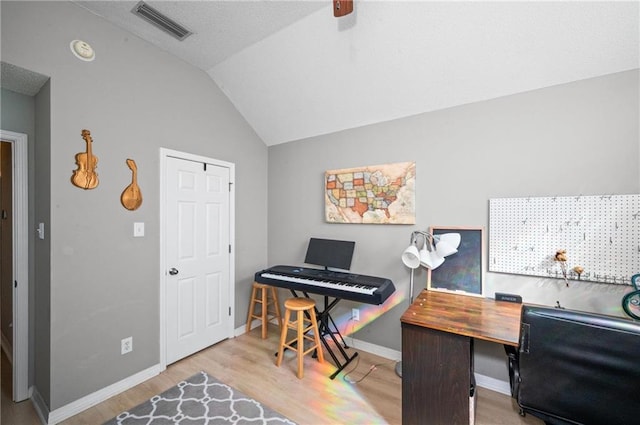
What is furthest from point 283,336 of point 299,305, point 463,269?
point 463,269

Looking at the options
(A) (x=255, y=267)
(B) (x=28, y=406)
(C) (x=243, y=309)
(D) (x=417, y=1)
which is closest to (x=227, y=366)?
(C) (x=243, y=309)

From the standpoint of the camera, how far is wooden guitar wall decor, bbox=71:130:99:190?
193cm

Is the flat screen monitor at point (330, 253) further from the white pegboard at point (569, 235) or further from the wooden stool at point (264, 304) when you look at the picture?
the white pegboard at point (569, 235)

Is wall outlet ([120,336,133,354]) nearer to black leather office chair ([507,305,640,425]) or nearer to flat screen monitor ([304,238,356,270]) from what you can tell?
flat screen monitor ([304,238,356,270])

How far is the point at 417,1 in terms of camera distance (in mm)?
1792

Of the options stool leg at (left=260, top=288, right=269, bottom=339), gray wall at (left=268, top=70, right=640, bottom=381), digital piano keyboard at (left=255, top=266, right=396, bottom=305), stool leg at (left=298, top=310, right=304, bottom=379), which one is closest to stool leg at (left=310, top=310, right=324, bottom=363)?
stool leg at (left=298, top=310, right=304, bottom=379)

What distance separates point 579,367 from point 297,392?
1817 millimetres

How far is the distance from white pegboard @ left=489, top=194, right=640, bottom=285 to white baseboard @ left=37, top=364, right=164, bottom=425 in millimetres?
3064

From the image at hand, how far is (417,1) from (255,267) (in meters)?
3.06

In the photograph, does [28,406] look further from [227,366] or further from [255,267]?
[255,267]

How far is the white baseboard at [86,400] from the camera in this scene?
181 centimetres

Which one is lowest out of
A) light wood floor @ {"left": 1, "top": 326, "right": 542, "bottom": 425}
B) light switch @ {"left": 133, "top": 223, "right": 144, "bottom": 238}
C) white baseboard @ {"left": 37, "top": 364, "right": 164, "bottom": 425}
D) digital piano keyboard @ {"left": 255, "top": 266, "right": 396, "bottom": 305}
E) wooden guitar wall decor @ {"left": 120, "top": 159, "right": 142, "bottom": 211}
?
light wood floor @ {"left": 1, "top": 326, "right": 542, "bottom": 425}

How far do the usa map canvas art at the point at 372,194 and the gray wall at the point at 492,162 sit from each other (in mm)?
75

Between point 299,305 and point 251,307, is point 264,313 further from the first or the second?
point 299,305
